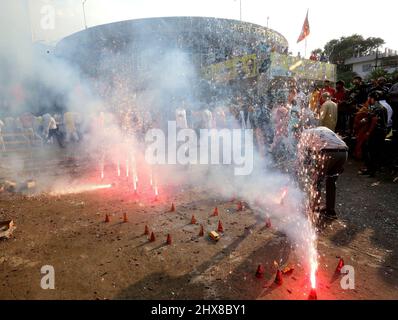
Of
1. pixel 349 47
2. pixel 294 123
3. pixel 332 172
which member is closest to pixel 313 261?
pixel 332 172

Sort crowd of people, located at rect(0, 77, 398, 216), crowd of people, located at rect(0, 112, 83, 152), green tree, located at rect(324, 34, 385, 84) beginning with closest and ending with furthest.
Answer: crowd of people, located at rect(0, 77, 398, 216) < crowd of people, located at rect(0, 112, 83, 152) < green tree, located at rect(324, 34, 385, 84)

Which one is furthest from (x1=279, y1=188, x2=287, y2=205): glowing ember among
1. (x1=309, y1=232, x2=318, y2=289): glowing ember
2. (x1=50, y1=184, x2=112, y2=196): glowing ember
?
(x1=50, y1=184, x2=112, y2=196): glowing ember

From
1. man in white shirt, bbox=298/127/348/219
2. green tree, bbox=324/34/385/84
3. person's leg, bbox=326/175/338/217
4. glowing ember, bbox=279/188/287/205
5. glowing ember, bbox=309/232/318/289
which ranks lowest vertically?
glowing ember, bbox=309/232/318/289

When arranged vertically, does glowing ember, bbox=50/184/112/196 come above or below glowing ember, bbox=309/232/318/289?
above

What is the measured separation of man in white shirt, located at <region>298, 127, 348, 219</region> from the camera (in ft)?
16.8

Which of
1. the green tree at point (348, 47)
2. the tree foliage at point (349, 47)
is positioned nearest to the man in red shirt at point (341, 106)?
the green tree at point (348, 47)

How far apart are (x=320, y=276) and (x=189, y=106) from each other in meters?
13.2

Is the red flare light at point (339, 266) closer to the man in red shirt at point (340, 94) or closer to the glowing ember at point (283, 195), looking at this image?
the glowing ember at point (283, 195)

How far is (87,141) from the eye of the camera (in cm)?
1477

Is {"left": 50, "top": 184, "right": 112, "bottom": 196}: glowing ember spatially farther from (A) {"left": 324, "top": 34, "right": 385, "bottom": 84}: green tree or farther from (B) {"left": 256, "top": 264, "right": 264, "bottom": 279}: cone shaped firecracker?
(A) {"left": 324, "top": 34, "right": 385, "bottom": 84}: green tree

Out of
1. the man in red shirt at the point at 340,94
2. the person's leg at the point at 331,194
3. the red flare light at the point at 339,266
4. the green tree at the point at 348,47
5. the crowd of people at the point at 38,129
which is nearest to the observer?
the red flare light at the point at 339,266

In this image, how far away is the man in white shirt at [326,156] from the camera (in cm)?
511

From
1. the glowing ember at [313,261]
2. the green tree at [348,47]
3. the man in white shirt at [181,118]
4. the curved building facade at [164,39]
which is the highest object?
the green tree at [348,47]

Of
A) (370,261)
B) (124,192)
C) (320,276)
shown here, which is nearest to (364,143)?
(370,261)
